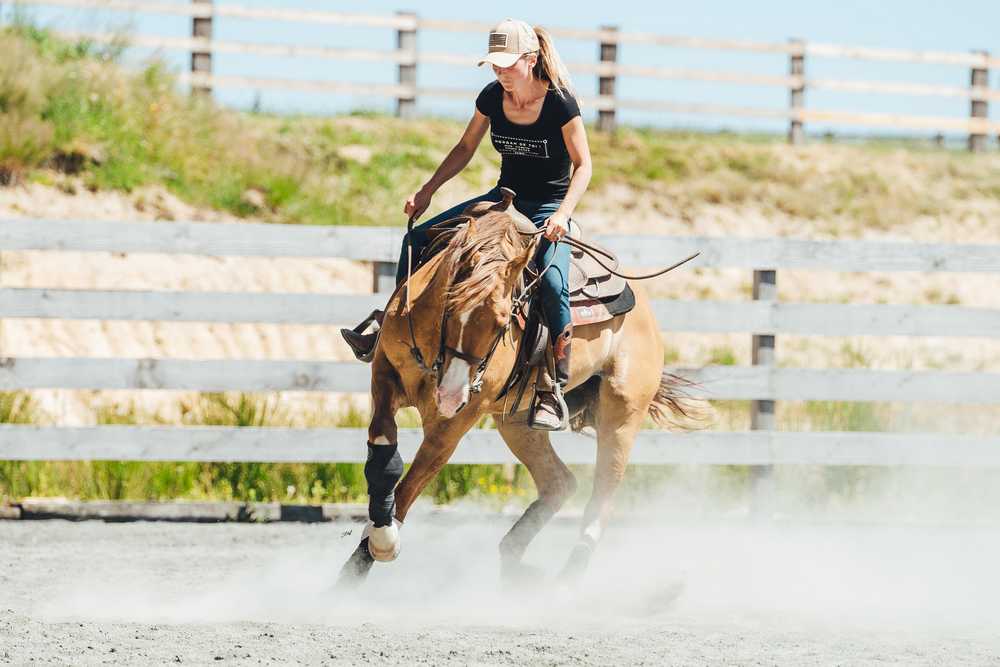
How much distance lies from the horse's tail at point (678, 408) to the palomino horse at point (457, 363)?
0.66 meters

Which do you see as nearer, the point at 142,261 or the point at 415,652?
the point at 415,652

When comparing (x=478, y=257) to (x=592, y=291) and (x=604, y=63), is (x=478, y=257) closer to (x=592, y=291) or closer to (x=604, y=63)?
(x=592, y=291)

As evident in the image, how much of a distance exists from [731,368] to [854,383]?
910mm

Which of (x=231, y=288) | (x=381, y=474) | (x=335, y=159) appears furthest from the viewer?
(x=335, y=159)

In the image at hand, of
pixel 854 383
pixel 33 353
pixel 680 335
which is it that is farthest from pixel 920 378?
pixel 680 335

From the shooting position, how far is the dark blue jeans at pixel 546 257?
19.4 ft

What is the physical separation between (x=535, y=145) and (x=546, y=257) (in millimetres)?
500

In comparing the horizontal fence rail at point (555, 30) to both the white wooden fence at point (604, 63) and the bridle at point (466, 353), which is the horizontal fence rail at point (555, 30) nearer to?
the white wooden fence at point (604, 63)

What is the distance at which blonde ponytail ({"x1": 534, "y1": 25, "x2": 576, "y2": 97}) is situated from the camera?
5793 mm

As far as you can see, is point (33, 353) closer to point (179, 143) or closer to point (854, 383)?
point (179, 143)

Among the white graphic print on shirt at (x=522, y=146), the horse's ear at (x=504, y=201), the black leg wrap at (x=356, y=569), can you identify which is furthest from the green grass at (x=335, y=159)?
the black leg wrap at (x=356, y=569)

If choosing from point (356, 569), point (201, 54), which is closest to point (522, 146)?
point (356, 569)

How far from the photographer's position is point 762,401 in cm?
898

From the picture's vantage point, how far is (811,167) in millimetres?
22156
